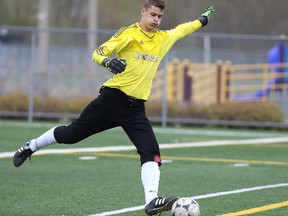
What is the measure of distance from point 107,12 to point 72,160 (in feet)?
121

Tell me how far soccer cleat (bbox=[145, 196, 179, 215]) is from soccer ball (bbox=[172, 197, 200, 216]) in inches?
2.3

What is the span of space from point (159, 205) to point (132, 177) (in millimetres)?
3273

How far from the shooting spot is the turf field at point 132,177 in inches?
328

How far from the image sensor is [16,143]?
1505 cm

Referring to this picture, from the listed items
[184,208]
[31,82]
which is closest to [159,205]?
[184,208]

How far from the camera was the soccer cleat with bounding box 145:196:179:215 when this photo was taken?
7.50 metres

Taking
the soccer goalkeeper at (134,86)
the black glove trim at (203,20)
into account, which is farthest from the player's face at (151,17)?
the black glove trim at (203,20)

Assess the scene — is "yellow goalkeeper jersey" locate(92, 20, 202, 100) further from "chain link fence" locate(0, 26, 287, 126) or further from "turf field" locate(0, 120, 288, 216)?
"chain link fence" locate(0, 26, 287, 126)

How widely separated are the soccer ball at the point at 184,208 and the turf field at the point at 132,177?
521 mm

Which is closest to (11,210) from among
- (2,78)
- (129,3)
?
(2,78)

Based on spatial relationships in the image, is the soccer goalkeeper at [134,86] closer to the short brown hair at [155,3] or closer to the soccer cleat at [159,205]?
the short brown hair at [155,3]

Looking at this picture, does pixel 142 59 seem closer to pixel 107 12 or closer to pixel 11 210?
pixel 11 210

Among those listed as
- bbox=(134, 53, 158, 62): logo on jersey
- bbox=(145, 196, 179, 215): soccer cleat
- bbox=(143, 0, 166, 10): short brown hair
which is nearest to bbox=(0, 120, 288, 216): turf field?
bbox=(145, 196, 179, 215): soccer cleat

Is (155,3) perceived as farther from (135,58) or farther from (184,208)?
(184,208)
